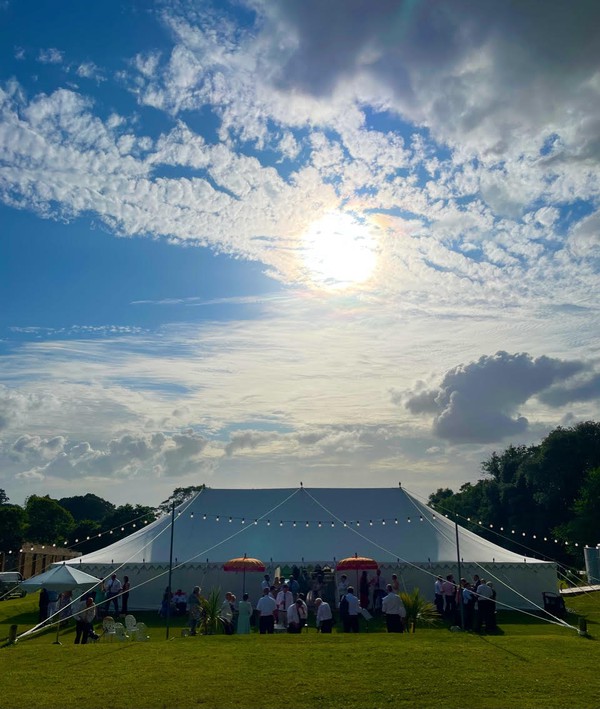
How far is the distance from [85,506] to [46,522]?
3801 cm

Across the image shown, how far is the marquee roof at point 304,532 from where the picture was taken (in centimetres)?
2022

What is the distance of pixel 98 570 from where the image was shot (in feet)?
65.2

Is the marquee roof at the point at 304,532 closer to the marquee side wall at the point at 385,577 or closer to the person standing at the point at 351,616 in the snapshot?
the marquee side wall at the point at 385,577

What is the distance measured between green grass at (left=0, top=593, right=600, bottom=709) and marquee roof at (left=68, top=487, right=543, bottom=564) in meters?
7.06

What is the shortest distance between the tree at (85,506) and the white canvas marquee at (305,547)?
253 ft

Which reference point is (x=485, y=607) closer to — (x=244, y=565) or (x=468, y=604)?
(x=468, y=604)

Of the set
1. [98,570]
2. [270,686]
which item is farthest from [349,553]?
[270,686]

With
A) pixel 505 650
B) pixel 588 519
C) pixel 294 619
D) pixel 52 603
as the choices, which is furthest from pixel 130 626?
pixel 588 519

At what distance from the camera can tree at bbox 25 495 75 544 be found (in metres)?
56.2

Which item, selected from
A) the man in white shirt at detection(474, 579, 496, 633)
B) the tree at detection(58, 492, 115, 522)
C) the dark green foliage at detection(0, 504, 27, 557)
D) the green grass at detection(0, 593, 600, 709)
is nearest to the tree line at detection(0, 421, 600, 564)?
the dark green foliage at detection(0, 504, 27, 557)

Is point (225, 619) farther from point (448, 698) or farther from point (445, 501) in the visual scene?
point (445, 501)

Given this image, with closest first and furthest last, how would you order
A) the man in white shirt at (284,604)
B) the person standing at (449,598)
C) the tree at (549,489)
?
the man in white shirt at (284,604) < the person standing at (449,598) < the tree at (549,489)

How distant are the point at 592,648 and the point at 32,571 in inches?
1554

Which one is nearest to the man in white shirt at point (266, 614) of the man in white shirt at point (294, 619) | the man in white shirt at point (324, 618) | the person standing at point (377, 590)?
the man in white shirt at point (294, 619)
